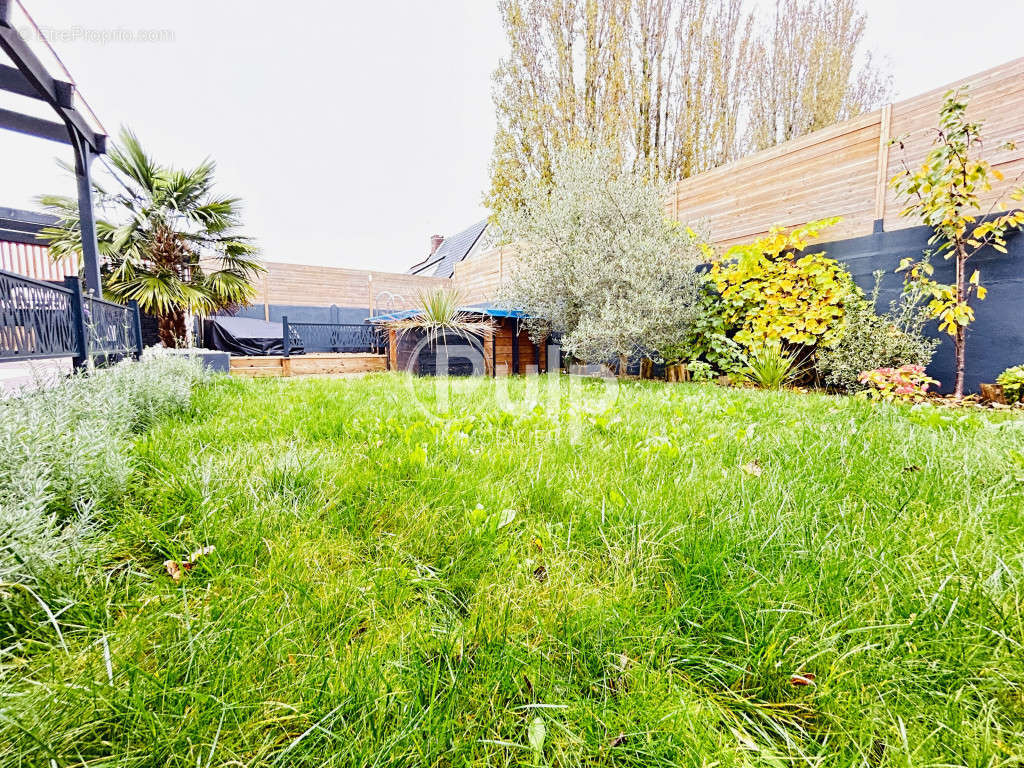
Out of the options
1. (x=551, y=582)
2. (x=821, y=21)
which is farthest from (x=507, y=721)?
(x=821, y=21)

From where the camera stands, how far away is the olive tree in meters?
4.45

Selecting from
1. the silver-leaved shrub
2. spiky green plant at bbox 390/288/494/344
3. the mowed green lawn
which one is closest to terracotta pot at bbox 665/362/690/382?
spiky green plant at bbox 390/288/494/344

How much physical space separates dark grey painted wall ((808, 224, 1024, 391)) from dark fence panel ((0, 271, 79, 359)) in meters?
6.16

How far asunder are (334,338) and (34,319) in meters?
6.81

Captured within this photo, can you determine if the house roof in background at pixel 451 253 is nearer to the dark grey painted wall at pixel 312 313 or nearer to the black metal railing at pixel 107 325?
the dark grey painted wall at pixel 312 313

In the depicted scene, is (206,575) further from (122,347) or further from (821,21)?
(821,21)

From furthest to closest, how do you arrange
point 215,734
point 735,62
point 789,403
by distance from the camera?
point 735,62, point 789,403, point 215,734

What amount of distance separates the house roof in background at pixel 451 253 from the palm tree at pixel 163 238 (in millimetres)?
7512

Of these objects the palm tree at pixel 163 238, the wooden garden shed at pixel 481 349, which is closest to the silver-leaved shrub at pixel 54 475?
the wooden garden shed at pixel 481 349

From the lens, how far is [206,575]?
89 centimetres

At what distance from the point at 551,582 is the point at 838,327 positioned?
168 inches

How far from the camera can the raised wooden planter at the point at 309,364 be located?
24.2 feet

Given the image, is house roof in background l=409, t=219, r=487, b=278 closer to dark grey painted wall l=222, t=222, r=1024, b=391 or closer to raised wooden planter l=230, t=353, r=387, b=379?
raised wooden planter l=230, t=353, r=387, b=379

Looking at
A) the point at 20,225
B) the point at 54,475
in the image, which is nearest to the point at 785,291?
the point at 54,475
